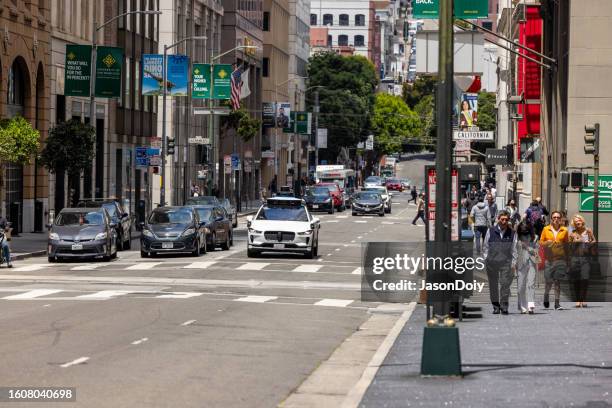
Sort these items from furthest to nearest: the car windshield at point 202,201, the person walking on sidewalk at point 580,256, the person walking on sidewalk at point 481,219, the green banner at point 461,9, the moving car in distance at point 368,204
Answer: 1. the moving car in distance at point 368,204
2. the car windshield at point 202,201
3. the person walking on sidewalk at point 481,219
4. the green banner at point 461,9
5. the person walking on sidewalk at point 580,256

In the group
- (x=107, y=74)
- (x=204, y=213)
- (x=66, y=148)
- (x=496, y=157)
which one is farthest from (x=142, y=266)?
(x=496, y=157)

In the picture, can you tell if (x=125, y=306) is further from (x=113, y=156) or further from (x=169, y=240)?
(x=113, y=156)

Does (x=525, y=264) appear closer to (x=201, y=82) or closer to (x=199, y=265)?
(x=199, y=265)

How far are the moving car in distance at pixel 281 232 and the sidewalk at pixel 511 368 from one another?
58.9ft

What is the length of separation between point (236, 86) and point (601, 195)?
43779 mm

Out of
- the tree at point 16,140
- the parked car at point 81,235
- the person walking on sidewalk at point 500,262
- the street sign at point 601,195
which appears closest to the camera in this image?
the person walking on sidewalk at point 500,262

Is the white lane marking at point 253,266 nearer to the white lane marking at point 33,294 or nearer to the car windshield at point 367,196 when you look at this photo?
the white lane marking at point 33,294

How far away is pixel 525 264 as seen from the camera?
1065 inches

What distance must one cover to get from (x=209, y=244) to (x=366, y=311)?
1981 cm

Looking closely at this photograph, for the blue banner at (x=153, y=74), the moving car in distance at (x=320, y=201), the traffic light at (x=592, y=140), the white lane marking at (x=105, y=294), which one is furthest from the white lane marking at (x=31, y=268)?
the moving car in distance at (x=320, y=201)

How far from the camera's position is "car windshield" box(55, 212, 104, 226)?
138 feet

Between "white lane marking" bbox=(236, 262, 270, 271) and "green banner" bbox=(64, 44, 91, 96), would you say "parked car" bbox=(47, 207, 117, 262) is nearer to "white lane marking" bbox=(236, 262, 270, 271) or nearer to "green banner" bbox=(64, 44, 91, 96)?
"white lane marking" bbox=(236, 262, 270, 271)

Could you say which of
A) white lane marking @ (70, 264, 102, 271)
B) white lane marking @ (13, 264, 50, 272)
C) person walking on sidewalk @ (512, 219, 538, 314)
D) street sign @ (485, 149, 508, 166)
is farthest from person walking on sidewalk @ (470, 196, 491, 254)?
person walking on sidewalk @ (512, 219, 538, 314)

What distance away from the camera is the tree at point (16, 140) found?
43.7m
